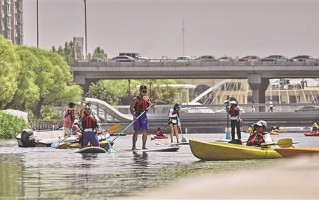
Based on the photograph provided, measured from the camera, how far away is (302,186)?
19922mm

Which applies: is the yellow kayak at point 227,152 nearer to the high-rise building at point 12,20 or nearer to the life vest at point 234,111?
the life vest at point 234,111

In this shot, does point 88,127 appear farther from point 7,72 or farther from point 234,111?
point 7,72

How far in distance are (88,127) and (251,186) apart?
630 inches

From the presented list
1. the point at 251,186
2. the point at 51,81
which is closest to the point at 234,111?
the point at 251,186

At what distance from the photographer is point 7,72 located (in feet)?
286

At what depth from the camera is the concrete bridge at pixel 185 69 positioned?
146 m

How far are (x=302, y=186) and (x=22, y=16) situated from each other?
17559cm

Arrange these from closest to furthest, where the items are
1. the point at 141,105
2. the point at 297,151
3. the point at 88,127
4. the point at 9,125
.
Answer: the point at 297,151, the point at 88,127, the point at 141,105, the point at 9,125

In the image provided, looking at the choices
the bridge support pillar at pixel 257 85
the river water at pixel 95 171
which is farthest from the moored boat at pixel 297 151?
the bridge support pillar at pixel 257 85

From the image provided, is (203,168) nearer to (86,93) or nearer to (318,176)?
(318,176)

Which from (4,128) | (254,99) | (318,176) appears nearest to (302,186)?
(318,176)

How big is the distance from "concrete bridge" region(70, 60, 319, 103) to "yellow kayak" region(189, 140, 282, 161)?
114337 millimetres

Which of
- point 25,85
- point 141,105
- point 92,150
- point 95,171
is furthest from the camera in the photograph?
point 25,85

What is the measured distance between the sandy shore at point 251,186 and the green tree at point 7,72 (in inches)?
2463
